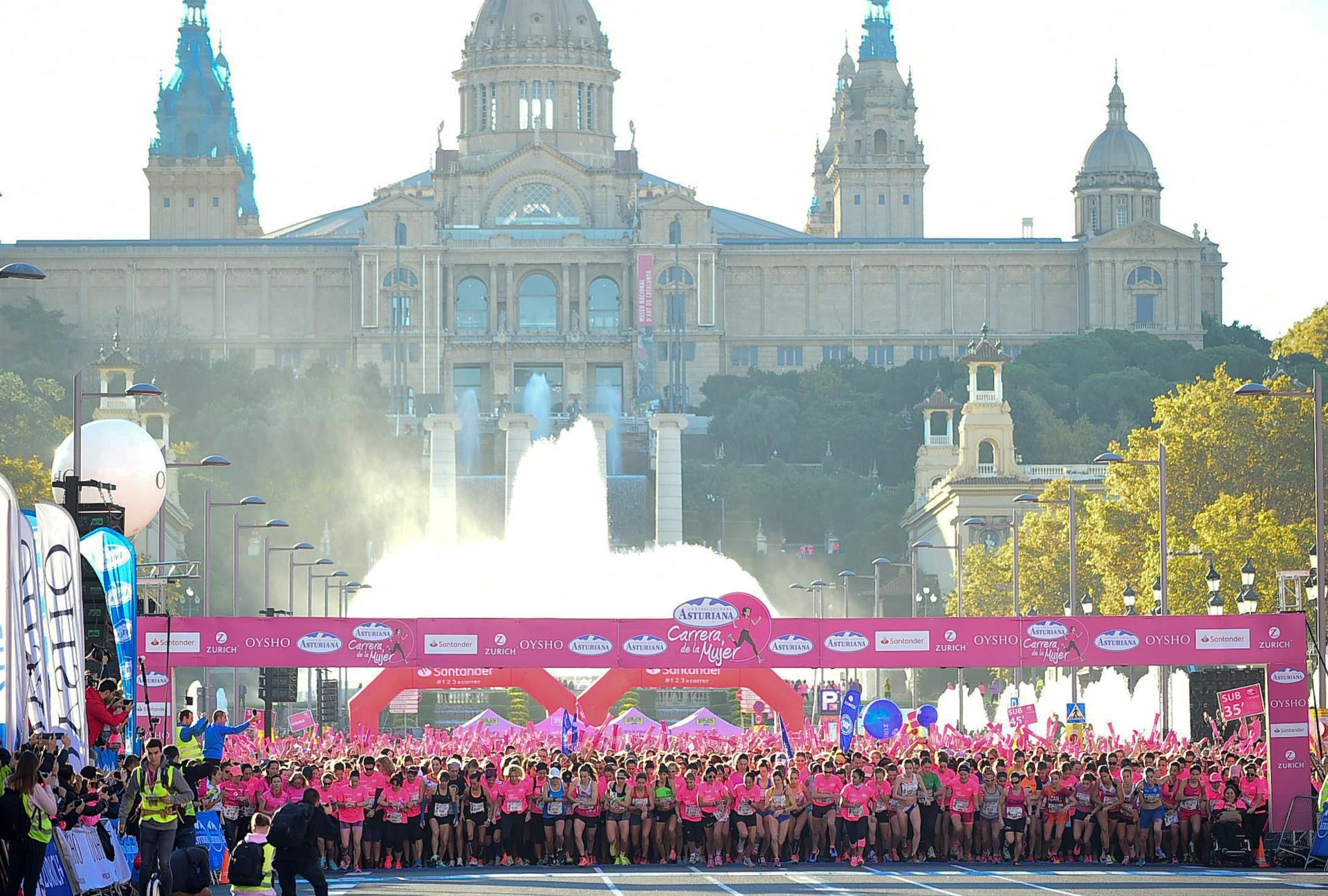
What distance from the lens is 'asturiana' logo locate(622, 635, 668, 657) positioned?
4184 cm

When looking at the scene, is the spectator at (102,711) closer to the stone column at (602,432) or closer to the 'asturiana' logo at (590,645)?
the 'asturiana' logo at (590,645)

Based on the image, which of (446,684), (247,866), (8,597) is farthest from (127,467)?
(446,684)

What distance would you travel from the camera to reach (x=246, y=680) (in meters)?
93.2

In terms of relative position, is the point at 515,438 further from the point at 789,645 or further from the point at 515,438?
the point at 789,645

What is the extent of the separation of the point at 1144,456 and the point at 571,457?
206ft

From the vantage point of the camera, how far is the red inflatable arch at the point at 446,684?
158ft

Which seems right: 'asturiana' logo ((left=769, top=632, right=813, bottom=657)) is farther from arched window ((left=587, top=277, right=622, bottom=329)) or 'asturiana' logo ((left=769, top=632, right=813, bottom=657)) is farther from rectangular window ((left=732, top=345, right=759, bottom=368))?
rectangular window ((left=732, top=345, right=759, bottom=368))

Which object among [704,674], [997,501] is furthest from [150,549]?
[704,674]

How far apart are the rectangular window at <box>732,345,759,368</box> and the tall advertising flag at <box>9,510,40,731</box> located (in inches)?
5905

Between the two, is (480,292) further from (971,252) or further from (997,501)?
(997,501)

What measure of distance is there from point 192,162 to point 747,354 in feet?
144

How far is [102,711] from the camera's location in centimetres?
Answer: 2608

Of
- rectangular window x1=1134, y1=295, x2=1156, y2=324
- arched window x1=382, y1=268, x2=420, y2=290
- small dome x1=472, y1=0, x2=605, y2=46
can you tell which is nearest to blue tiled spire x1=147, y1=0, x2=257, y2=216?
small dome x1=472, y1=0, x2=605, y2=46

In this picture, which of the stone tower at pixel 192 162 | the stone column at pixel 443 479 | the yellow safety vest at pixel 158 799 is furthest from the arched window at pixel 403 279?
the yellow safety vest at pixel 158 799
